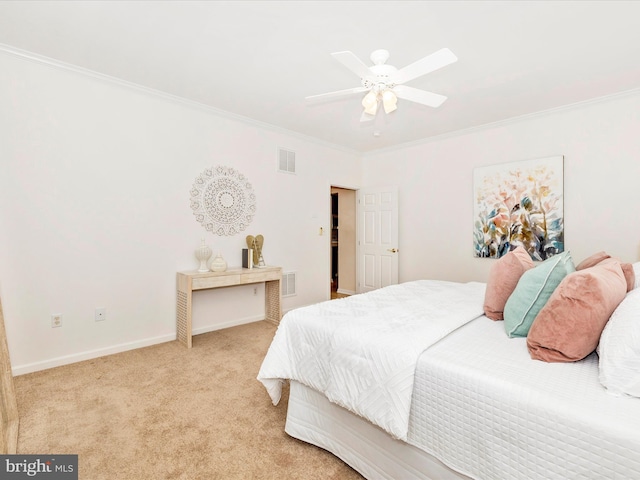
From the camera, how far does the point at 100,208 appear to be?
9.55 feet

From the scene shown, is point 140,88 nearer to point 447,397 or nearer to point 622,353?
point 447,397

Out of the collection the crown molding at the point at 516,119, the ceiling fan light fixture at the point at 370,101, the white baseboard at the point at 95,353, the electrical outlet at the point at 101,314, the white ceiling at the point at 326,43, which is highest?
the white ceiling at the point at 326,43

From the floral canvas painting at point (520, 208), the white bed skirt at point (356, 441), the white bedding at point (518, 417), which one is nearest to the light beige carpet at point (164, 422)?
the white bed skirt at point (356, 441)

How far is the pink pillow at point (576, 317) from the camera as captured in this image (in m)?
1.21

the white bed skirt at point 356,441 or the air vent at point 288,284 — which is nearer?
the white bed skirt at point 356,441

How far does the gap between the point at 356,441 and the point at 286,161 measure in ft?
11.7

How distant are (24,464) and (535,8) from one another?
3.66 meters

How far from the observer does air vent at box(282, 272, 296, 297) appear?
14.4ft

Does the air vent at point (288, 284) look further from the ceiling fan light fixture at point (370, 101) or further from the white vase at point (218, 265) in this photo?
the ceiling fan light fixture at point (370, 101)

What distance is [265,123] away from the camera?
405cm

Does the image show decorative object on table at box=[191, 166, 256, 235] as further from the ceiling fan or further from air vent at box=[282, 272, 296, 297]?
the ceiling fan

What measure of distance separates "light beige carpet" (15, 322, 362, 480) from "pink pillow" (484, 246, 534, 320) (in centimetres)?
114

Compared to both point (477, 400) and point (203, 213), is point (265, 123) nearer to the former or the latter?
point (203, 213)

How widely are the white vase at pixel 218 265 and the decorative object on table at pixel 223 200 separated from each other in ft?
1.21
